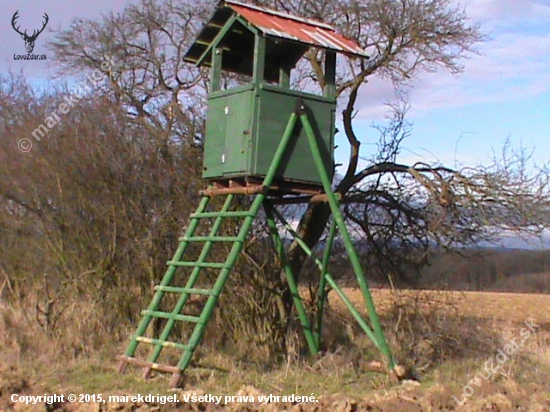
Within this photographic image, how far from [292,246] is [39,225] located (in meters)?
3.91

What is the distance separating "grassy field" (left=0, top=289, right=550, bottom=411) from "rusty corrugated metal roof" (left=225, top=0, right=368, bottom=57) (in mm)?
3792

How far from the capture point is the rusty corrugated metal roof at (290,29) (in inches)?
355

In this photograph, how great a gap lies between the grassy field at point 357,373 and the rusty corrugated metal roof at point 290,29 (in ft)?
12.4

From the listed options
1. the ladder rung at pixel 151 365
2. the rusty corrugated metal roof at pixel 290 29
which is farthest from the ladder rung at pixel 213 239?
the rusty corrugated metal roof at pixel 290 29

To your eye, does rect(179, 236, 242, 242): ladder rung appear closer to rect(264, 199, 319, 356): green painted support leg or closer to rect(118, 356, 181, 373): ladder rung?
rect(264, 199, 319, 356): green painted support leg

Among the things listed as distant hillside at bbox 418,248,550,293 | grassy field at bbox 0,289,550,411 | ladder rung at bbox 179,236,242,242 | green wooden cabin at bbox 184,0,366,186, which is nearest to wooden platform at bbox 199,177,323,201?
green wooden cabin at bbox 184,0,366,186

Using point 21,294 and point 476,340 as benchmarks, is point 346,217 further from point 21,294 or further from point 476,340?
point 21,294

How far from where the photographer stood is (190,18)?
14.9 metres

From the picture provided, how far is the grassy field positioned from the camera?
752 cm

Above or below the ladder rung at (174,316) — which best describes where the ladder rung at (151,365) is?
below

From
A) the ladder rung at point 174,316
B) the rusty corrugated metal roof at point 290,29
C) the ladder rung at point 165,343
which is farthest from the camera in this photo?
the rusty corrugated metal roof at point 290,29

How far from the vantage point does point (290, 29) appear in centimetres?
941

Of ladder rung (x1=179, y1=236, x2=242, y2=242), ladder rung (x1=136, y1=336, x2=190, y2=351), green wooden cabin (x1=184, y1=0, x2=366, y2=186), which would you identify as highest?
green wooden cabin (x1=184, y1=0, x2=366, y2=186)

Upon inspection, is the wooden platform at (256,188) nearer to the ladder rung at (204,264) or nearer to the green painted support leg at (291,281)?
the green painted support leg at (291,281)
